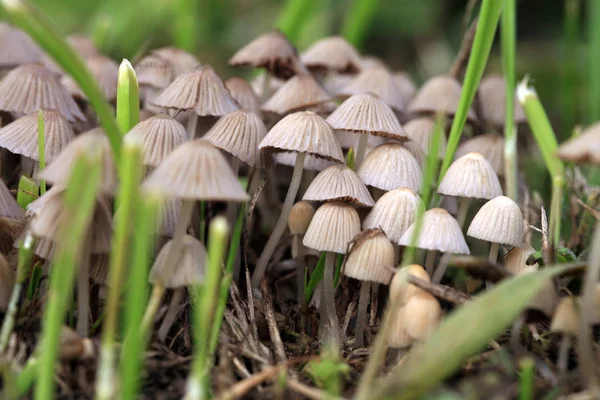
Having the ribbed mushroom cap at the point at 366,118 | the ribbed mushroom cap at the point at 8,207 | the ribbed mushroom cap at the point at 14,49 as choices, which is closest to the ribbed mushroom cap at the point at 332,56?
the ribbed mushroom cap at the point at 366,118

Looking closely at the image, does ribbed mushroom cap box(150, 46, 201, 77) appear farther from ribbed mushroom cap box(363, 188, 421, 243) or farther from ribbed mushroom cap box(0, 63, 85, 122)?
ribbed mushroom cap box(363, 188, 421, 243)

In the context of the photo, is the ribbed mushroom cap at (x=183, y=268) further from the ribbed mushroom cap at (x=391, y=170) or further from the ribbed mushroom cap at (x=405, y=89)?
the ribbed mushroom cap at (x=405, y=89)

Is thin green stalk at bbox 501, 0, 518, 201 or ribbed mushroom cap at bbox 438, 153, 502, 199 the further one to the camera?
thin green stalk at bbox 501, 0, 518, 201

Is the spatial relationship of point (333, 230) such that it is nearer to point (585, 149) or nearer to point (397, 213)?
point (397, 213)

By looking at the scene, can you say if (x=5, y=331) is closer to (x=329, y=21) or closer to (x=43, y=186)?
(x=43, y=186)

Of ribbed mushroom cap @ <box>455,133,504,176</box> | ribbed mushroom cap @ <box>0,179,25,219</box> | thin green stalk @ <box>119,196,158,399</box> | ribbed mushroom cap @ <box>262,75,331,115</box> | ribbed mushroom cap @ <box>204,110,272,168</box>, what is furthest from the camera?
ribbed mushroom cap @ <box>455,133,504,176</box>

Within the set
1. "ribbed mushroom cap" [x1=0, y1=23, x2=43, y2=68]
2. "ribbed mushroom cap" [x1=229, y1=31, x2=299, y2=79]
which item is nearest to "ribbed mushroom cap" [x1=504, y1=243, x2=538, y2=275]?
"ribbed mushroom cap" [x1=229, y1=31, x2=299, y2=79]

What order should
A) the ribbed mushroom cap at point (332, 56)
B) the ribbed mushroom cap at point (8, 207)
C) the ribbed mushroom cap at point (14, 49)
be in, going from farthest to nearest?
the ribbed mushroom cap at point (332, 56) < the ribbed mushroom cap at point (14, 49) < the ribbed mushroom cap at point (8, 207)
